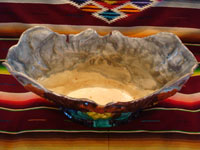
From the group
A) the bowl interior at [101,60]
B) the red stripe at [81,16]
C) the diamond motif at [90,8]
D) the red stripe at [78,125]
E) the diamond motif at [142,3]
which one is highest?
the diamond motif at [142,3]

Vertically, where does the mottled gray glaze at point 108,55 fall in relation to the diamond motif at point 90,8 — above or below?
below

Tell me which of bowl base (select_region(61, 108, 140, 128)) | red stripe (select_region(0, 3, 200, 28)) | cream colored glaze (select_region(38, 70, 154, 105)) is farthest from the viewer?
red stripe (select_region(0, 3, 200, 28))

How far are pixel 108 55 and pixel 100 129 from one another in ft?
0.86

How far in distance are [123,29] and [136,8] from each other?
12 cm

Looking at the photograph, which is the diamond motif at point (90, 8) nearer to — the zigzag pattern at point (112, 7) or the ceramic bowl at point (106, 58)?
the zigzag pattern at point (112, 7)

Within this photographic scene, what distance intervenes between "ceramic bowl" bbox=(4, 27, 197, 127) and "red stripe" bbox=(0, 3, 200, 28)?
0.92 ft

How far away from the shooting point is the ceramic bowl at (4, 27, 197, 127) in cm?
73

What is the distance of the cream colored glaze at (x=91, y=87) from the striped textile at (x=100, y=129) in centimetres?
6

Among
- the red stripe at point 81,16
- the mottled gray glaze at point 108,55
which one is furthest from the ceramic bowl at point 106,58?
the red stripe at point 81,16

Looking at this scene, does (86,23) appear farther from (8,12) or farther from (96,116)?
(96,116)

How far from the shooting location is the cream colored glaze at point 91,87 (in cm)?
80

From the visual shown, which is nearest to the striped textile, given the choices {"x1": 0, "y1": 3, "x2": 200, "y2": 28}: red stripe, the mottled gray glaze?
{"x1": 0, "y1": 3, "x2": 200, "y2": 28}: red stripe

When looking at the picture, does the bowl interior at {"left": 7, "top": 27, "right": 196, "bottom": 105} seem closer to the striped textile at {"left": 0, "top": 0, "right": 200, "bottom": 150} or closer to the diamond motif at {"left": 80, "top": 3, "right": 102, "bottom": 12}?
the striped textile at {"left": 0, "top": 0, "right": 200, "bottom": 150}

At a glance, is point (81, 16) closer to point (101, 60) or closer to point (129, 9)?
point (129, 9)
